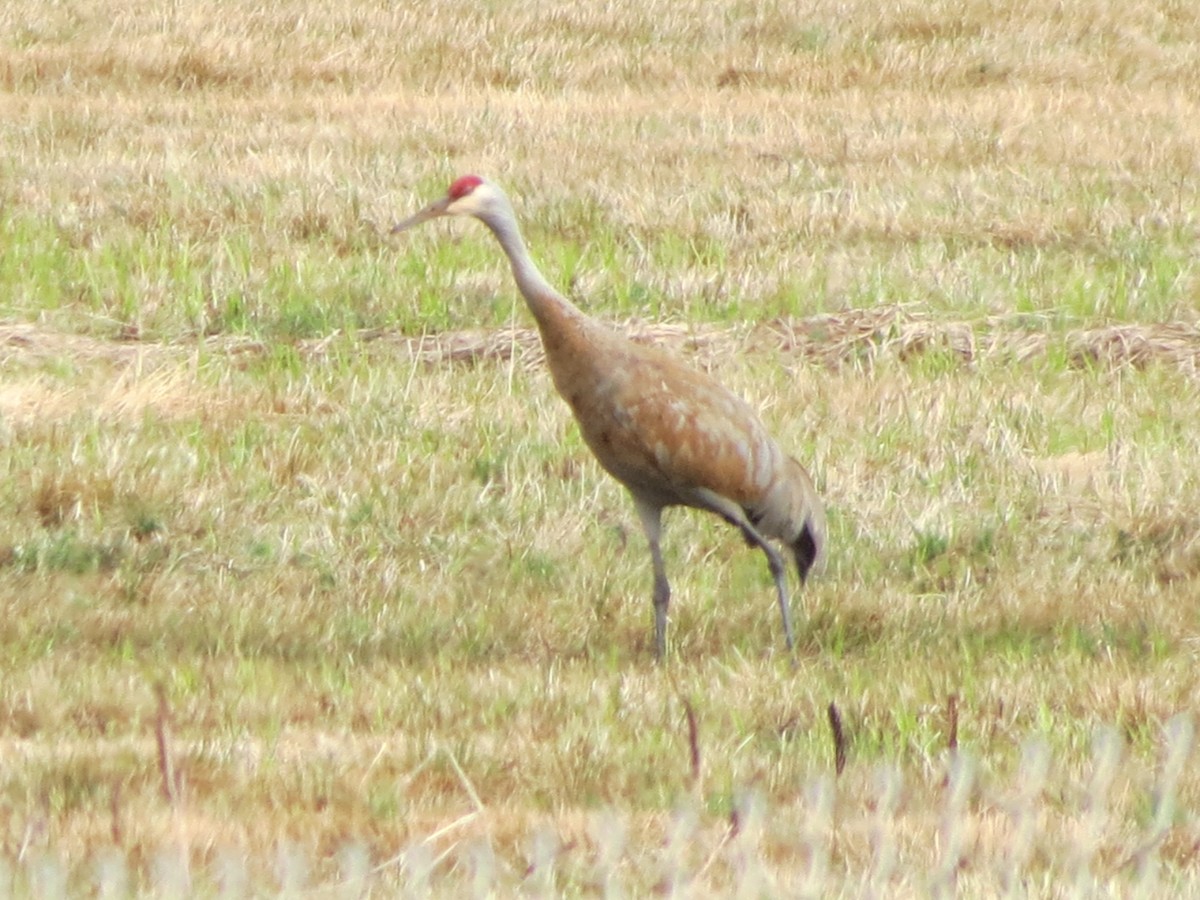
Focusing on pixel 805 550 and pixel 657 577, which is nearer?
pixel 657 577

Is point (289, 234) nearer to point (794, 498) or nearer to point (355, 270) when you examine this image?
point (355, 270)

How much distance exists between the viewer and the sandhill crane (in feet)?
17.9

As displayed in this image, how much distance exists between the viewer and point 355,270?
31.1ft

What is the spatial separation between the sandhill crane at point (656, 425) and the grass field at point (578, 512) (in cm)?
34

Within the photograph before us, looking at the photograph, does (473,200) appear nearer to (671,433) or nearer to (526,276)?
(526,276)

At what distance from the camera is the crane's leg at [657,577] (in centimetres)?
551

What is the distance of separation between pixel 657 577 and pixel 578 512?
0.93m

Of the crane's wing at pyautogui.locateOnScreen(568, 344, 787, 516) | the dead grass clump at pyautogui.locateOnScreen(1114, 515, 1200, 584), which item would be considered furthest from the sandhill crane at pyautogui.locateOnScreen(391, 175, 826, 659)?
the dead grass clump at pyautogui.locateOnScreen(1114, 515, 1200, 584)

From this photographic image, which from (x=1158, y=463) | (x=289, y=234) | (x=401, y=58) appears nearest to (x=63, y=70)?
(x=401, y=58)

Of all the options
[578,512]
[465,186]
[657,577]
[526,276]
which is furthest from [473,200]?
[578,512]

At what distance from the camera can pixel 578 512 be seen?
6.52 meters

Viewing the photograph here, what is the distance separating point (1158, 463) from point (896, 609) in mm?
1484

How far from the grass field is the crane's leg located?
0.34 feet

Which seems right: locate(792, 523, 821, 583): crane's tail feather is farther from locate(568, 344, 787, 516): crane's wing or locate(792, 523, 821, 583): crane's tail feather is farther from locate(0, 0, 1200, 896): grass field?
locate(568, 344, 787, 516): crane's wing
